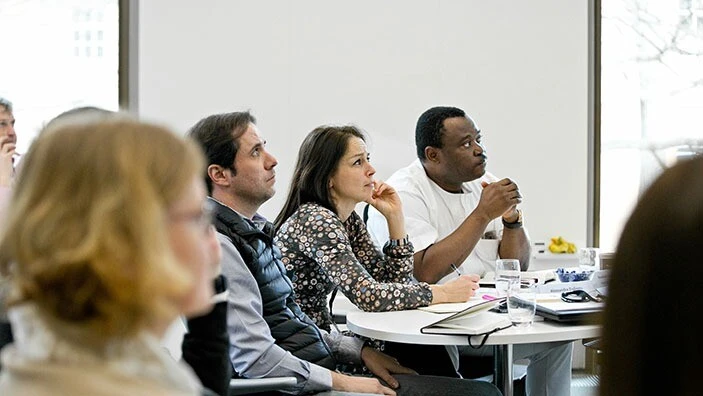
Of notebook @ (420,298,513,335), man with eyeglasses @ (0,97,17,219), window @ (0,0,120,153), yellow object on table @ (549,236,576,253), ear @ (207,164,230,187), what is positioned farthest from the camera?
yellow object on table @ (549,236,576,253)

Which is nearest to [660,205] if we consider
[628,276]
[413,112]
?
[628,276]

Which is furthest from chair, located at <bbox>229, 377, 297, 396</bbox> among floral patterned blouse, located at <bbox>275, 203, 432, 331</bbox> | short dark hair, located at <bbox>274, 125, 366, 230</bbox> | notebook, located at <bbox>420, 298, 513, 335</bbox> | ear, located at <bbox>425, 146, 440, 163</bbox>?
ear, located at <bbox>425, 146, 440, 163</bbox>

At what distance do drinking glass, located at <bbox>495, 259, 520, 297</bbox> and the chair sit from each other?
786 mm

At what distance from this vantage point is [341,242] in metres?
2.45

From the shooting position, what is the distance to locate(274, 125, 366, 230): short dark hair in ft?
8.72

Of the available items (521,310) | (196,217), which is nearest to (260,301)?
(521,310)

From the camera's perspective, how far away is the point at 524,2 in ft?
14.6

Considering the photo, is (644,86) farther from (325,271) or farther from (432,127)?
(325,271)

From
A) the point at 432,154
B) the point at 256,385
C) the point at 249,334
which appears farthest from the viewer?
the point at 432,154

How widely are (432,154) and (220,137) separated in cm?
142

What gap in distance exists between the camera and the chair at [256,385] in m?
1.74

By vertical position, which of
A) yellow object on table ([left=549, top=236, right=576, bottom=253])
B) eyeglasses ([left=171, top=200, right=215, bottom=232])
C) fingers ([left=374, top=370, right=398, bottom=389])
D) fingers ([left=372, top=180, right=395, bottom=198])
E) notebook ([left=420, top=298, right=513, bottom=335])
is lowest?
fingers ([left=374, top=370, right=398, bottom=389])

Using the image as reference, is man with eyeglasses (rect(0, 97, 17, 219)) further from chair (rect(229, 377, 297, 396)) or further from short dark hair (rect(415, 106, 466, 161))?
short dark hair (rect(415, 106, 466, 161))

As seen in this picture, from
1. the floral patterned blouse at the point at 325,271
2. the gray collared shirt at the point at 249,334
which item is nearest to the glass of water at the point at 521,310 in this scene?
the floral patterned blouse at the point at 325,271
